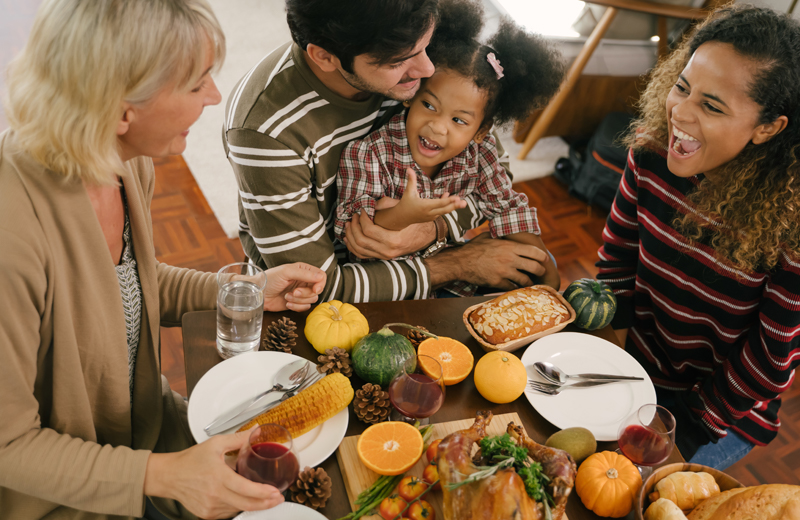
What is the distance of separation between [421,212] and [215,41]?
2.52 ft

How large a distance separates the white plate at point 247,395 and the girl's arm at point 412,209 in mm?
583

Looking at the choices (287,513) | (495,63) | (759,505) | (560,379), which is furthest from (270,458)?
(495,63)

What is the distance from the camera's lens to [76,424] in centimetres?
119

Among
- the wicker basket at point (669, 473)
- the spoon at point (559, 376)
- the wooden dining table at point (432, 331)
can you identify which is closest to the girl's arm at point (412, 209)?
the wooden dining table at point (432, 331)

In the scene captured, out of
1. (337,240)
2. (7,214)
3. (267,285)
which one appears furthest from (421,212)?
(7,214)

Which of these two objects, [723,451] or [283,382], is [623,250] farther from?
[283,382]

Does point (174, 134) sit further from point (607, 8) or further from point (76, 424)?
point (607, 8)

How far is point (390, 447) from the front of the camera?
1120 mm

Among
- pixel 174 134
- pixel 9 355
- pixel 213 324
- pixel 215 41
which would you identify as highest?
pixel 215 41

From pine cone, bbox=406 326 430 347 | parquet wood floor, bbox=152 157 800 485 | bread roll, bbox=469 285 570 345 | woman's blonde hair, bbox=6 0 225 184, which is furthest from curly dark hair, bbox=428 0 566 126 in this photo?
parquet wood floor, bbox=152 157 800 485

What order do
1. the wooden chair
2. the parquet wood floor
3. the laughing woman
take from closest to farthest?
1. the laughing woman
2. the parquet wood floor
3. the wooden chair

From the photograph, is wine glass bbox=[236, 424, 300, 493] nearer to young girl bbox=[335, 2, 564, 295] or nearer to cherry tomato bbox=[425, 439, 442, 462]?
cherry tomato bbox=[425, 439, 442, 462]

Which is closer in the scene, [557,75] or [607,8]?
[557,75]

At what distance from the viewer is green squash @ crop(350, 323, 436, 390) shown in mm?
1261
